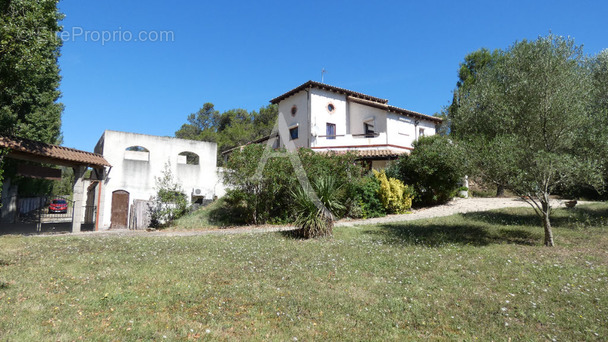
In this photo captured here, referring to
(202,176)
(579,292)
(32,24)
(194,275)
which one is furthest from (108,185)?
(579,292)

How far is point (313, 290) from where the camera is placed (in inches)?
259

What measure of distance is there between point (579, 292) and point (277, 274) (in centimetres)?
612

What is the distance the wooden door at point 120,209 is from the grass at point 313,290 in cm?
850

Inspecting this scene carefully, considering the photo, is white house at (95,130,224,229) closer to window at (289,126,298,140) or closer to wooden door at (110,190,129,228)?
wooden door at (110,190,129,228)

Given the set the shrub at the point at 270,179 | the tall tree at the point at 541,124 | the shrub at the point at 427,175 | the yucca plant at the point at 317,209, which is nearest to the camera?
the tall tree at the point at 541,124

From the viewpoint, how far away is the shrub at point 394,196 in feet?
61.1

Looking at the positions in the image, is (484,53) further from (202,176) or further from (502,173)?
(202,176)

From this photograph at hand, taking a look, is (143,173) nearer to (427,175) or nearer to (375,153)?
(375,153)

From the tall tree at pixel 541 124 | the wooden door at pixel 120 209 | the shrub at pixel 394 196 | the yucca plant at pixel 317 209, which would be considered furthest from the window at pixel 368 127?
the wooden door at pixel 120 209

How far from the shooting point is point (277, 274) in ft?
25.1

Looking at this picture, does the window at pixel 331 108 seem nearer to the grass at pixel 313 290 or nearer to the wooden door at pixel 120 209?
the wooden door at pixel 120 209

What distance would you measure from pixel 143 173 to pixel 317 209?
532 inches

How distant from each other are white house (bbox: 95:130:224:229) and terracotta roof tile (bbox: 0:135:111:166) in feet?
3.92

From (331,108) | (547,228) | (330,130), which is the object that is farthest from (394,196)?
(331,108)
